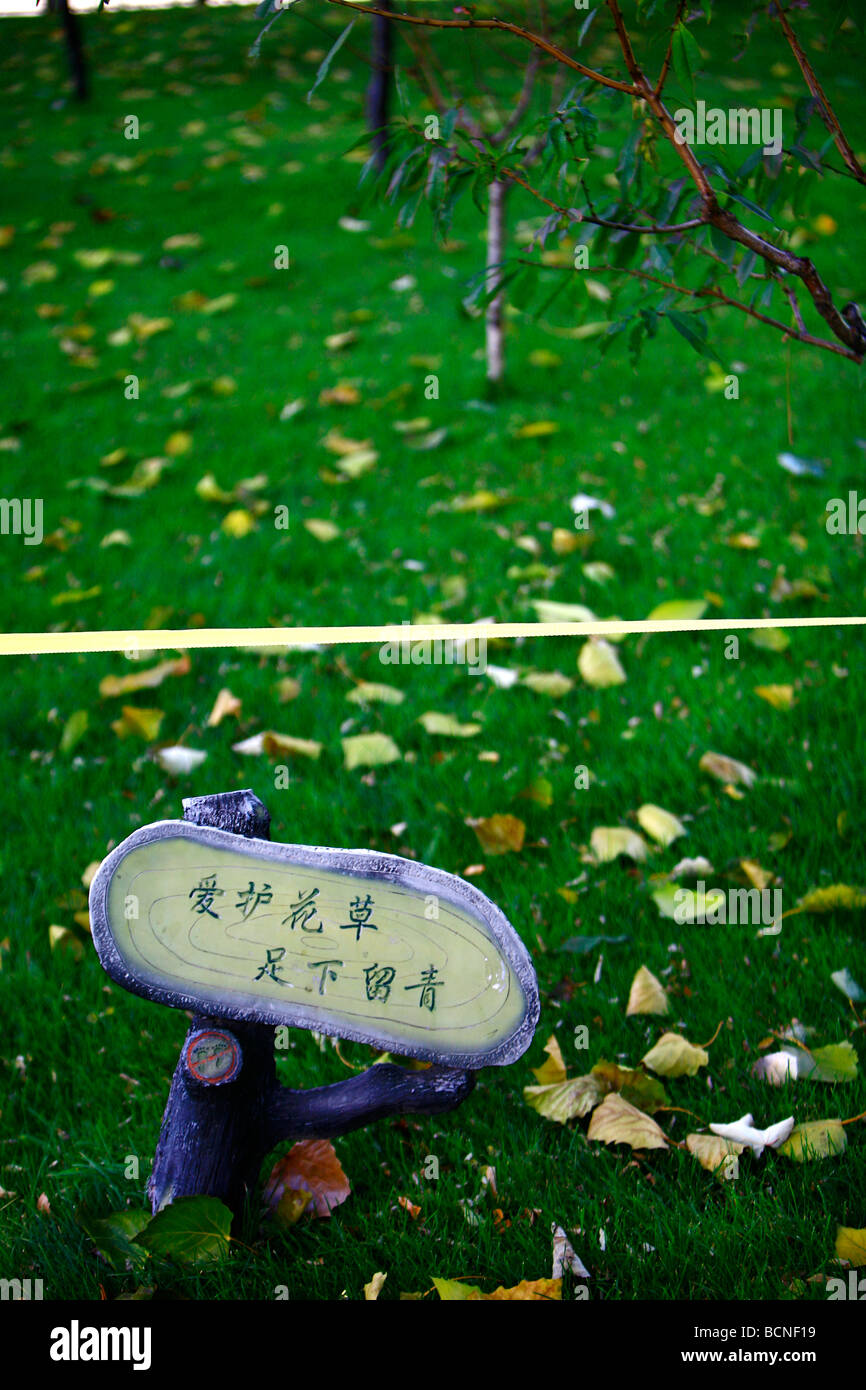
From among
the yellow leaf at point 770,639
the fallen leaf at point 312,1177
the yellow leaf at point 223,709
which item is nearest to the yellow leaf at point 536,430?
the yellow leaf at point 770,639

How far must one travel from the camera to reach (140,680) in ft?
9.71

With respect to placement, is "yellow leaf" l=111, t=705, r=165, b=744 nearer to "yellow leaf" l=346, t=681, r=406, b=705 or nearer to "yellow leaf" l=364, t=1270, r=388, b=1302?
"yellow leaf" l=346, t=681, r=406, b=705

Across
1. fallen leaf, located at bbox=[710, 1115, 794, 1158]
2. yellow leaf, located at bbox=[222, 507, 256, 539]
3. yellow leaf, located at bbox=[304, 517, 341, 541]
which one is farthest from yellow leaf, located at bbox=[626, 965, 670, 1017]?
yellow leaf, located at bbox=[222, 507, 256, 539]

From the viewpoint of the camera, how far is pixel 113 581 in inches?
139

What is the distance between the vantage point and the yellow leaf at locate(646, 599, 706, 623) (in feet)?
10.2

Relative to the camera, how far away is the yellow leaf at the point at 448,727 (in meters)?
2.70

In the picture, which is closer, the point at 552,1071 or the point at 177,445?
the point at 552,1071

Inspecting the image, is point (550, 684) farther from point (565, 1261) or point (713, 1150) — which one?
point (565, 1261)

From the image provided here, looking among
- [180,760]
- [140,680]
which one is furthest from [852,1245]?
[140,680]

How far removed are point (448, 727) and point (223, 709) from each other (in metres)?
0.62

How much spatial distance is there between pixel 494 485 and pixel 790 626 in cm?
140

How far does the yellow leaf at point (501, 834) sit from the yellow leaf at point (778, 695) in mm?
859

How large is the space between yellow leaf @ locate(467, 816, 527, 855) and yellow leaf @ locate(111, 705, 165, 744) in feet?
3.23
